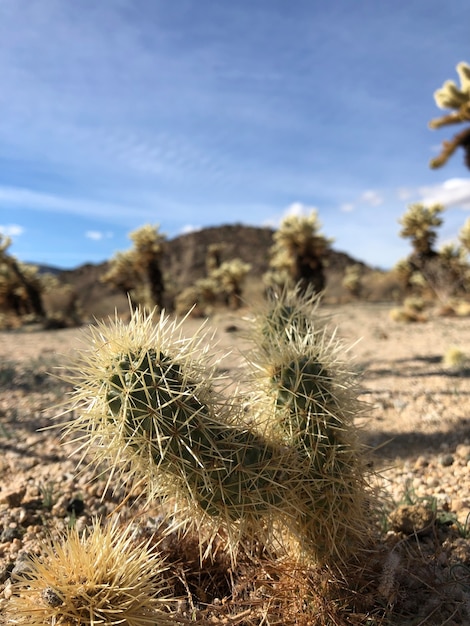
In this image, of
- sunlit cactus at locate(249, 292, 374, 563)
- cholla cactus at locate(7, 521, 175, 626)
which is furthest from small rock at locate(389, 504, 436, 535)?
cholla cactus at locate(7, 521, 175, 626)

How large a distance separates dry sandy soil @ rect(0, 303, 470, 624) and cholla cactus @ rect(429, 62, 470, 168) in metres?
8.05

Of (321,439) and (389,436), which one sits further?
(389,436)

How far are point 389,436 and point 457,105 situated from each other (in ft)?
39.6

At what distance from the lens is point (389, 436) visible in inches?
161

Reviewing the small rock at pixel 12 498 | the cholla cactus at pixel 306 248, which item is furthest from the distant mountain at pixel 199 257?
the small rock at pixel 12 498

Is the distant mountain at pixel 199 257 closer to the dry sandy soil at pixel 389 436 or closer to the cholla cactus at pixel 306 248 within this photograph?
the cholla cactus at pixel 306 248

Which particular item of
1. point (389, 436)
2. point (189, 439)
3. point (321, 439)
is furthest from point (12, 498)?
point (389, 436)

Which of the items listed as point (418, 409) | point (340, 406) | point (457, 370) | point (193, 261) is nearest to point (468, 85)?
point (457, 370)

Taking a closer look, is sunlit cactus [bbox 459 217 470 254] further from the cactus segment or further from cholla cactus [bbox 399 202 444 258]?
the cactus segment

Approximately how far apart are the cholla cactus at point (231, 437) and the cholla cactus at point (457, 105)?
13.2 m

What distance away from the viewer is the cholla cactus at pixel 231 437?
5.54 ft

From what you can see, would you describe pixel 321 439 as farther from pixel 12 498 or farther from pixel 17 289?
pixel 17 289

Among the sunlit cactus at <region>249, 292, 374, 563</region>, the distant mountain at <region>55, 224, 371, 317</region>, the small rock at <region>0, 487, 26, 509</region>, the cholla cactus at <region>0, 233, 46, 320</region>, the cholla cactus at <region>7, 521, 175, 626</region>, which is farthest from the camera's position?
the distant mountain at <region>55, 224, 371, 317</region>

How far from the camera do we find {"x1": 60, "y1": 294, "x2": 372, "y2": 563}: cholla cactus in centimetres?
169
